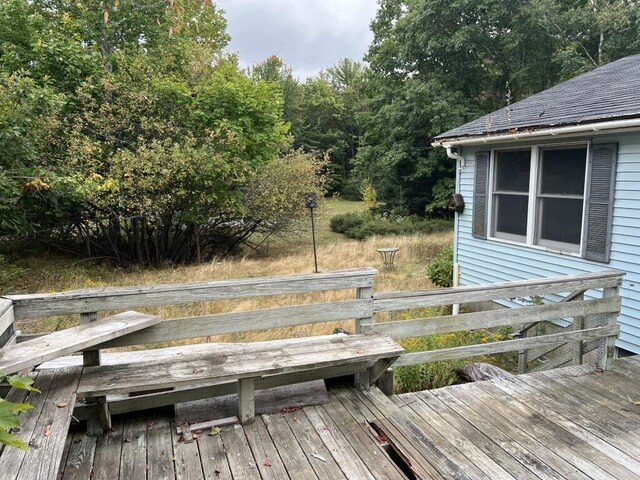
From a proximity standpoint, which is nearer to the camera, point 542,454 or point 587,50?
point 542,454

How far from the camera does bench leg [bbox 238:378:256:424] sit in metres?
2.82

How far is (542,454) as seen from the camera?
2.67 meters

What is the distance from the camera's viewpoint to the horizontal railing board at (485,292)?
3.32 meters

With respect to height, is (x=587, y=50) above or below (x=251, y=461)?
above

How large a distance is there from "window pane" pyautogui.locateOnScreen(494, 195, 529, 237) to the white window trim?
0.30ft

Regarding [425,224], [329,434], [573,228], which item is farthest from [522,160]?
[425,224]

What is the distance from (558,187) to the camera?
6.05 m

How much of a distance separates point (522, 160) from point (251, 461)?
5.81m

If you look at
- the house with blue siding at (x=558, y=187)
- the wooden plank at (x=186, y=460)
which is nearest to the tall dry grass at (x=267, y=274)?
the house with blue siding at (x=558, y=187)

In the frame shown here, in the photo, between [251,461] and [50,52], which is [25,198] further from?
[251,461]

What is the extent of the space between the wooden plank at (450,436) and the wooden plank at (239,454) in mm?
1143

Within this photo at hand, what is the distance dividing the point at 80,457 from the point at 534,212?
6069 mm

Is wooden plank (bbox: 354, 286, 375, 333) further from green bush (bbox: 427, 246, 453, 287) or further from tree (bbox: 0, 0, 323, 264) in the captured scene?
tree (bbox: 0, 0, 323, 264)

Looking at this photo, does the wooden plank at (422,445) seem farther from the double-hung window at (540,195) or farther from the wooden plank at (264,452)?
the double-hung window at (540,195)
